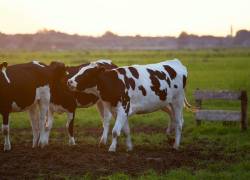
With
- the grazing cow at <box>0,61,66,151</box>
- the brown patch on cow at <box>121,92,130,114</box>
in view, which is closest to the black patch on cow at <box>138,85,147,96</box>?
the brown patch on cow at <box>121,92,130,114</box>

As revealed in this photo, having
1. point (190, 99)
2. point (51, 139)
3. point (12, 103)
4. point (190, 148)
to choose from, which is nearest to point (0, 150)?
point (12, 103)

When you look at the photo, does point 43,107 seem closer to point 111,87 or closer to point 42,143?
point 42,143

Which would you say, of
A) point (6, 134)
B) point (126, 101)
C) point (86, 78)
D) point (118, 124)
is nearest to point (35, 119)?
point (6, 134)

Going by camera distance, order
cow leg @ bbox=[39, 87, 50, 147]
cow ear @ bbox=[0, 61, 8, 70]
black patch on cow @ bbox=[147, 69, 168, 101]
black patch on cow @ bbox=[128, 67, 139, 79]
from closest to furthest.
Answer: cow ear @ bbox=[0, 61, 8, 70]
black patch on cow @ bbox=[128, 67, 139, 79]
black patch on cow @ bbox=[147, 69, 168, 101]
cow leg @ bbox=[39, 87, 50, 147]

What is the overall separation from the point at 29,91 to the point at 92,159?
3270 mm

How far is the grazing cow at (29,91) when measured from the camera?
14133mm

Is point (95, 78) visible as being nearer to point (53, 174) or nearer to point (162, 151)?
point (162, 151)

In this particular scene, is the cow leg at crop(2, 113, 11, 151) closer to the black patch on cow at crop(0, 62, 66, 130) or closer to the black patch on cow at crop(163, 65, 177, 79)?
the black patch on cow at crop(0, 62, 66, 130)

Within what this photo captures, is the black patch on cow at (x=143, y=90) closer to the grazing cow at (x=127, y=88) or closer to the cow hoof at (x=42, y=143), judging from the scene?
the grazing cow at (x=127, y=88)

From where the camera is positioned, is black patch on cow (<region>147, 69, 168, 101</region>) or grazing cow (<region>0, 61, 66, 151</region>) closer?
grazing cow (<region>0, 61, 66, 151</region>)

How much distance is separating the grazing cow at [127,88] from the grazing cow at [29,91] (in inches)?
51.2

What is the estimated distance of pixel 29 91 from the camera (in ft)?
48.5

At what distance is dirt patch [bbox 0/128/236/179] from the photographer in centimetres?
1125

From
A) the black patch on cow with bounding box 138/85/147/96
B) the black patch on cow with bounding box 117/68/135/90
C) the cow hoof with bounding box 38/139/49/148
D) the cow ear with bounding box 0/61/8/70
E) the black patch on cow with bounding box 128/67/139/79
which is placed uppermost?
the cow ear with bounding box 0/61/8/70
